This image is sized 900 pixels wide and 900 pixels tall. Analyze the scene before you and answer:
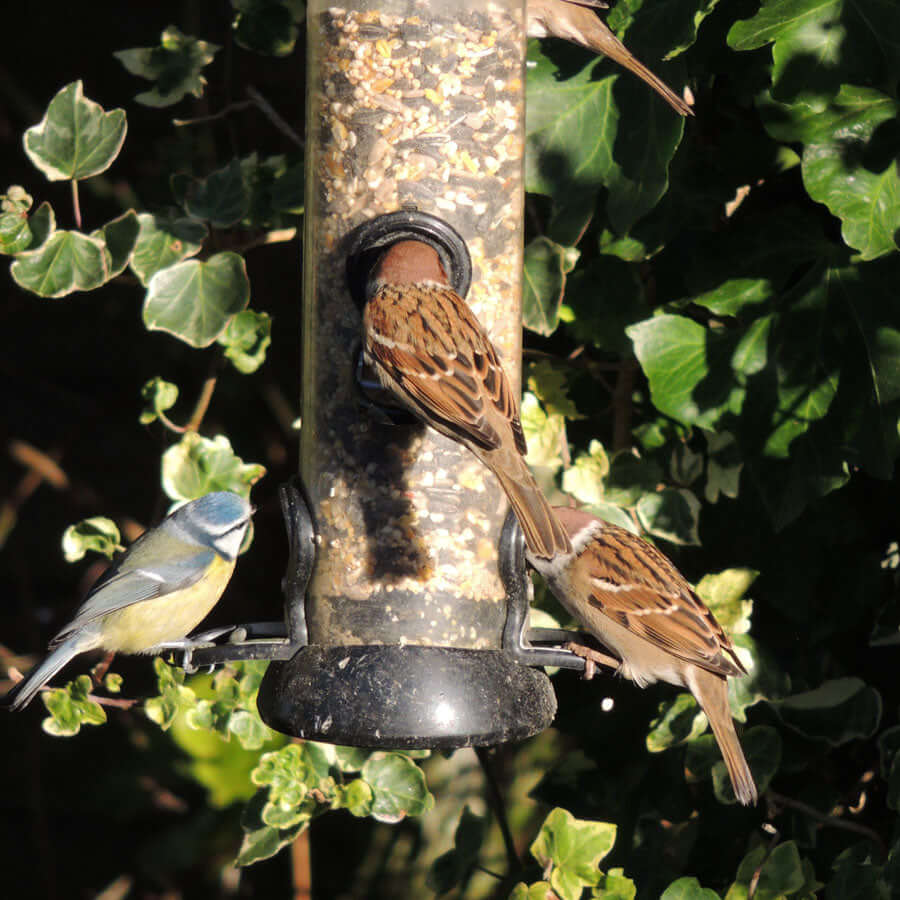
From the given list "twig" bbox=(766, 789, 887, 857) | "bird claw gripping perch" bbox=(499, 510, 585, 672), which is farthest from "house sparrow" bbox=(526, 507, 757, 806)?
"twig" bbox=(766, 789, 887, 857)

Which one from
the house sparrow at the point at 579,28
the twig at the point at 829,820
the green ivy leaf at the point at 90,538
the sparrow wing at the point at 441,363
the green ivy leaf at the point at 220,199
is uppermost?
the house sparrow at the point at 579,28

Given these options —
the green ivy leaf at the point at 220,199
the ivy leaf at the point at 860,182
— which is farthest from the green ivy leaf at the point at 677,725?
the green ivy leaf at the point at 220,199

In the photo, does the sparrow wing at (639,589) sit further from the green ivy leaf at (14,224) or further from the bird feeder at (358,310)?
the green ivy leaf at (14,224)

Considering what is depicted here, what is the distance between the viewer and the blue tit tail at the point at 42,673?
2979 millimetres

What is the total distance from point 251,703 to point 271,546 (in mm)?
1051

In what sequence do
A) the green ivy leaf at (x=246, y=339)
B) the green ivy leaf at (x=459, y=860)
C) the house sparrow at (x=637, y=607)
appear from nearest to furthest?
the house sparrow at (x=637, y=607), the green ivy leaf at (x=246, y=339), the green ivy leaf at (x=459, y=860)

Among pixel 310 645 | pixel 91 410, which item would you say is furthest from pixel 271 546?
pixel 310 645

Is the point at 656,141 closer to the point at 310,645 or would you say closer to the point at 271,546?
the point at 310,645

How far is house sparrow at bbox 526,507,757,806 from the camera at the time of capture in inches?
111

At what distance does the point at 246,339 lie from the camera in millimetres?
3172

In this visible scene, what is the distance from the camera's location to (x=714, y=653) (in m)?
2.77

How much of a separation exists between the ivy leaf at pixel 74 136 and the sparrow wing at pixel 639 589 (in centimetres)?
137

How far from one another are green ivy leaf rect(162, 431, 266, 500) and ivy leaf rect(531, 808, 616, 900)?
100 centimetres

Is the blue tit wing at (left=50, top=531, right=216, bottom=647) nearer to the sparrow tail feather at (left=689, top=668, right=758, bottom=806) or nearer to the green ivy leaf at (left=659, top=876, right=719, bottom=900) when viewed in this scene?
the sparrow tail feather at (left=689, top=668, right=758, bottom=806)
